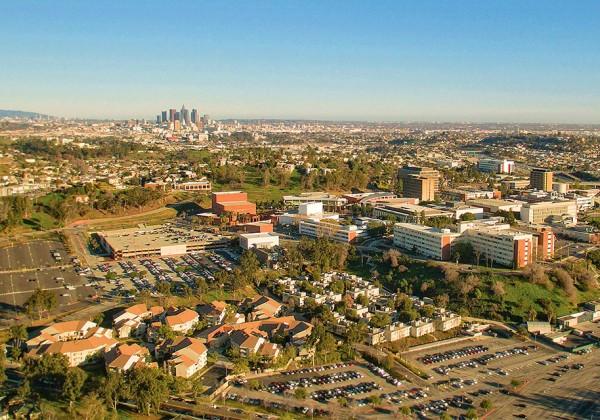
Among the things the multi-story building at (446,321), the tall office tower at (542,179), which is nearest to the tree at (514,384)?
the multi-story building at (446,321)

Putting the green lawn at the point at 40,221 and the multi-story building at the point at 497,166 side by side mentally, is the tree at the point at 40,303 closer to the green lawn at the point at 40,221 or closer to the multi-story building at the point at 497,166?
the green lawn at the point at 40,221

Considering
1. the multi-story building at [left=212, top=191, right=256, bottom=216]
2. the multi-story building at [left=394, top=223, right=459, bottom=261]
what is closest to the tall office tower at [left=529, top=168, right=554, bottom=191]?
the multi-story building at [left=394, top=223, right=459, bottom=261]

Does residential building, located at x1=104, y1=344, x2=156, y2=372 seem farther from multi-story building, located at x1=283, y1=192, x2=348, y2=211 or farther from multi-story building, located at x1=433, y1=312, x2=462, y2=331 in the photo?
multi-story building, located at x1=283, y1=192, x2=348, y2=211

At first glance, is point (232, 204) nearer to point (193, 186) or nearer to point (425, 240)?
point (193, 186)

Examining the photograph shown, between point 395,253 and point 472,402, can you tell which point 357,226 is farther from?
point 472,402

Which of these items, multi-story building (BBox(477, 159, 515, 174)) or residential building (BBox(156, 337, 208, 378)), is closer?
residential building (BBox(156, 337, 208, 378))

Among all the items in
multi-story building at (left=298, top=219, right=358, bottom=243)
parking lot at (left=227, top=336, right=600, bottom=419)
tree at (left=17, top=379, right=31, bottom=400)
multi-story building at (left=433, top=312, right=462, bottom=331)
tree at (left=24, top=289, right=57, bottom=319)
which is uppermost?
multi-story building at (left=298, top=219, right=358, bottom=243)

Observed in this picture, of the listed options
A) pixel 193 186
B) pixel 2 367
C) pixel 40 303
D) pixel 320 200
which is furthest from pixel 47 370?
pixel 193 186
